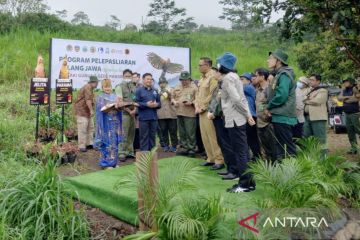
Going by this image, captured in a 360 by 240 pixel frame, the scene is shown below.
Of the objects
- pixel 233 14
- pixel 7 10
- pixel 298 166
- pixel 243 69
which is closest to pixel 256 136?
pixel 298 166

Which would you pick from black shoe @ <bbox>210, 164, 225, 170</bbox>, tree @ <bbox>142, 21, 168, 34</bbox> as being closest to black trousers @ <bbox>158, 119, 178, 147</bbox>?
black shoe @ <bbox>210, 164, 225, 170</bbox>

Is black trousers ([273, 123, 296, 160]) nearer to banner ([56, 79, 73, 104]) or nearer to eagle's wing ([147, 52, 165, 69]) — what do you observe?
banner ([56, 79, 73, 104])

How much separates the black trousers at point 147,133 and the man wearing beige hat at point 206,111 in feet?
3.41

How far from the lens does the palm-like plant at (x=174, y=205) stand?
138 inches

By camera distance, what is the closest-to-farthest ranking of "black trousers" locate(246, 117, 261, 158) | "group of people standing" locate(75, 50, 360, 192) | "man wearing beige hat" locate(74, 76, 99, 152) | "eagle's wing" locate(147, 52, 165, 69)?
"group of people standing" locate(75, 50, 360, 192), "black trousers" locate(246, 117, 261, 158), "man wearing beige hat" locate(74, 76, 99, 152), "eagle's wing" locate(147, 52, 165, 69)

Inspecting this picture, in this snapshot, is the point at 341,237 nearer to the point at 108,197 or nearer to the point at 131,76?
the point at 108,197

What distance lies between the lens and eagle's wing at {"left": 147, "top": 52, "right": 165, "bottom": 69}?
11195 millimetres

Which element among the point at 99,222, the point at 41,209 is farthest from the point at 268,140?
the point at 41,209

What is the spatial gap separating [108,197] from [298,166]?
7.61ft

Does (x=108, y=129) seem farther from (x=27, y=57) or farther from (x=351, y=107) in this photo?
(x=27, y=57)

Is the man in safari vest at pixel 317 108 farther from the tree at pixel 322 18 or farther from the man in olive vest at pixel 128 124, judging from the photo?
the man in olive vest at pixel 128 124

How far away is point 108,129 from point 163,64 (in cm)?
502

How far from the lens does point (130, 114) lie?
25.6 feet

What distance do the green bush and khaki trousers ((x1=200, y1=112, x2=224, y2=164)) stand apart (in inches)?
102
